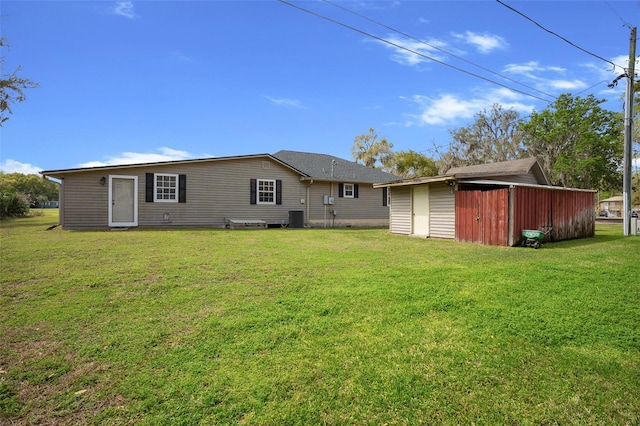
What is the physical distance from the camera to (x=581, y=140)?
28.7 metres

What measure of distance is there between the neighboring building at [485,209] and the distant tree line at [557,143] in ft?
56.5

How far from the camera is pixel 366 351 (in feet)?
9.77

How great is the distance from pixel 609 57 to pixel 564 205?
716 centimetres

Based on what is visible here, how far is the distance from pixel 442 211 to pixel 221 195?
10.4 meters

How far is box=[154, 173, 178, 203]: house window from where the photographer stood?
1532 centimetres

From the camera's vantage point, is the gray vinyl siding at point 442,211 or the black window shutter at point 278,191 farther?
the black window shutter at point 278,191

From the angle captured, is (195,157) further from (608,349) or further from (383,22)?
(608,349)

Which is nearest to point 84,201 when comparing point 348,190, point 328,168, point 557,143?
point 328,168

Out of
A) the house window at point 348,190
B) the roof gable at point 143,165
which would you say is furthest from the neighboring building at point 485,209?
the roof gable at point 143,165

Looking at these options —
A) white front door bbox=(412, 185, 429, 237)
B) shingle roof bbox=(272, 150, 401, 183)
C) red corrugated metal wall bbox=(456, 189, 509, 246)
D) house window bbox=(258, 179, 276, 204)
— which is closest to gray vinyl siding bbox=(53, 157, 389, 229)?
house window bbox=(258, 179, 276, 204)

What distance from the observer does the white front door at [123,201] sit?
574 inches

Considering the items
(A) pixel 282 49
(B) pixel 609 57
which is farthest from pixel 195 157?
(B) pixel 609 57

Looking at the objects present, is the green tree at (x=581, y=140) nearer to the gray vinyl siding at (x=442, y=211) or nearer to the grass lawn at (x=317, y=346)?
the gray vinyl siding at (x=442, y=211)

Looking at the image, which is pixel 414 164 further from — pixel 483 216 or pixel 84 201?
pixel 84 201
